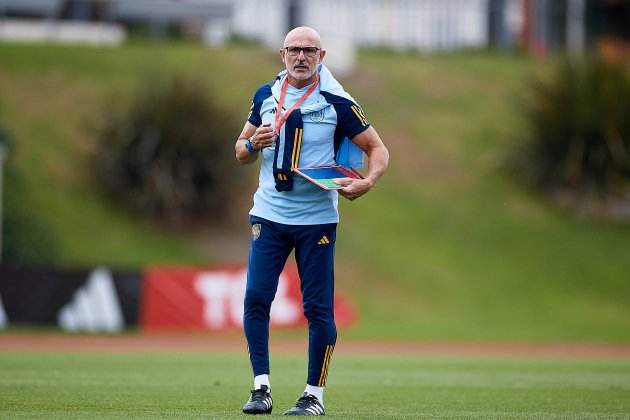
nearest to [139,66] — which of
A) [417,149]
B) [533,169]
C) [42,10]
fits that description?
[42,10]

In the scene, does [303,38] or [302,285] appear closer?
[303,38]

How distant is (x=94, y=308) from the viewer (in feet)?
74.6

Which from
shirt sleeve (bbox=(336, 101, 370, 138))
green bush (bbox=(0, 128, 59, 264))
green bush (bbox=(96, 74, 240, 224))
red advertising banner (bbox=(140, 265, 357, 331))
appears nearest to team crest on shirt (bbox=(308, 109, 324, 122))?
shirt sleeve (bbox=(336, 101, 370, 138))

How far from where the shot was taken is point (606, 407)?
9.09 meters

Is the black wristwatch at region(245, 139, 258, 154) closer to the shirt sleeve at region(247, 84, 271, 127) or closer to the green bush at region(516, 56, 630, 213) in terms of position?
the shirt sleeve at region(247, 84, 271, 127)

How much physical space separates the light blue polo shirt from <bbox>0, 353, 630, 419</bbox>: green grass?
4.31ft

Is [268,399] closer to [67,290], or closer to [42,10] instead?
[67,290]

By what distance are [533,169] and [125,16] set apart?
13782mm

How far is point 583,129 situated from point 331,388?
20924 millimetres

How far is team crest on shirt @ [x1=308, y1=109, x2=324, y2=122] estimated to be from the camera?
8133 mm

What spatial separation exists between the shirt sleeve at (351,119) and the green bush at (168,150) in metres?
20.7

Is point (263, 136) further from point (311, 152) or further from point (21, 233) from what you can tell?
point (21, 233)

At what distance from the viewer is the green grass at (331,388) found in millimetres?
8270

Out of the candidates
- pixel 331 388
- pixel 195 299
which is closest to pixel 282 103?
pixel 331 388
